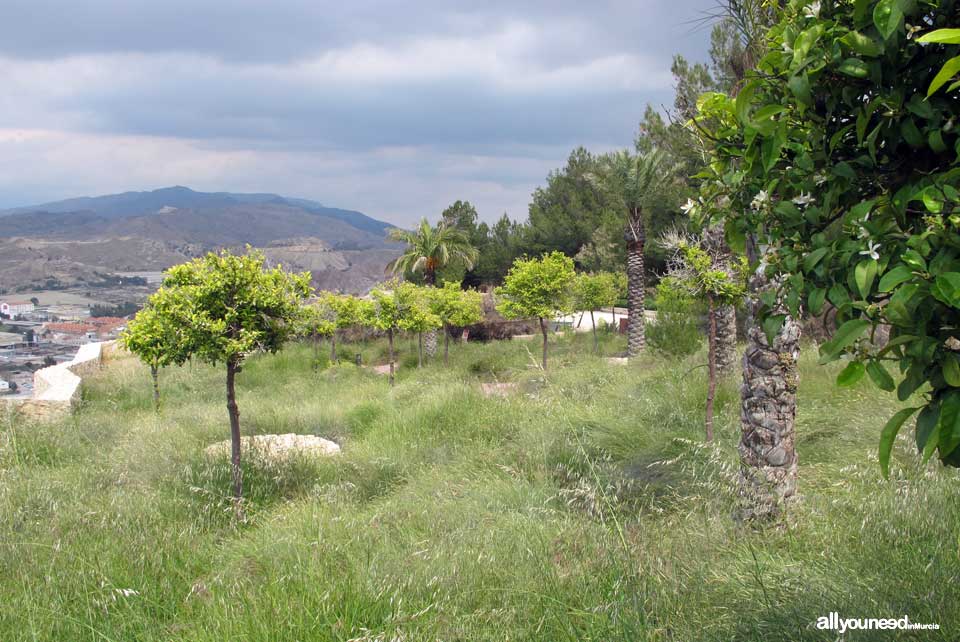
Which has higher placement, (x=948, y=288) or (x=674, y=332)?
(x=948, y=288)

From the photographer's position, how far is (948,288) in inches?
40.6

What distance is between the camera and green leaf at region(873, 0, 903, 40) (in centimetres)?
114

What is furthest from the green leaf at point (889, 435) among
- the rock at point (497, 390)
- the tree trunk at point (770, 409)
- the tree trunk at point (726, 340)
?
the tree trunk at point (726, 340)

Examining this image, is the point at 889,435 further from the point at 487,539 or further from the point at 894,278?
the point at 487,539

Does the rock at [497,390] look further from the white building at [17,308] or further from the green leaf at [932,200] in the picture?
the white building at [17,308]

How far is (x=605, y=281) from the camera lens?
2522 cm

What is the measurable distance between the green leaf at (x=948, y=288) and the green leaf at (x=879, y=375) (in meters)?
0.19

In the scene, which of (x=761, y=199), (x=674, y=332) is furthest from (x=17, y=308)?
(x=761, y=199)

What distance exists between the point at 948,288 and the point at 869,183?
0.54 m

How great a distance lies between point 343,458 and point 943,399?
241 inches

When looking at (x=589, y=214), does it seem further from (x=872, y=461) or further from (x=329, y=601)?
(x=329, y=601)

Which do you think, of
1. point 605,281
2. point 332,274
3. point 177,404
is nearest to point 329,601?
point 177,404

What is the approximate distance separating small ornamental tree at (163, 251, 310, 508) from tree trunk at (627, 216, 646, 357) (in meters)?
14.7

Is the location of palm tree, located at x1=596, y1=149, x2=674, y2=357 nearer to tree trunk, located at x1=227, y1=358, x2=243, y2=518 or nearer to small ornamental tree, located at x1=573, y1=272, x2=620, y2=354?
small ornamental tree, located at x1=573, y1=272, x2=620, y2=354
